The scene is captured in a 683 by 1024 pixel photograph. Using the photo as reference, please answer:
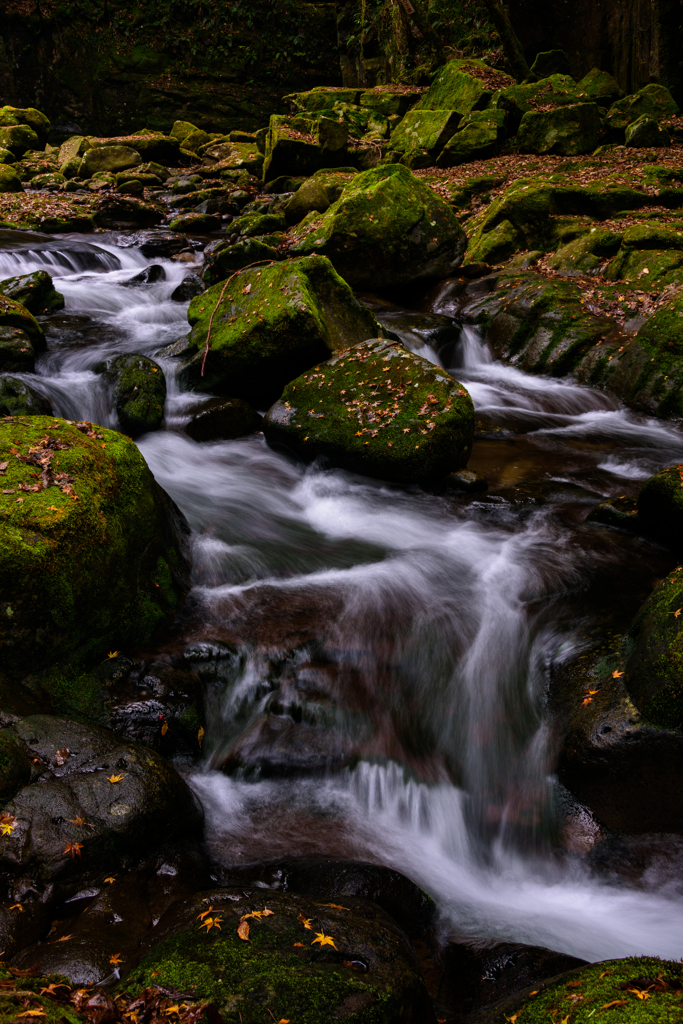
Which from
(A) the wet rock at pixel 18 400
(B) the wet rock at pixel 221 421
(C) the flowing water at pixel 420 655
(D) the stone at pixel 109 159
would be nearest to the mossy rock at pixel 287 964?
(C) the flowing water at pixel 420 655

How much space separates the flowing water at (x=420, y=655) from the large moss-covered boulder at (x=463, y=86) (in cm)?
1529

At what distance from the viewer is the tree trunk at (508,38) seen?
61.3ft

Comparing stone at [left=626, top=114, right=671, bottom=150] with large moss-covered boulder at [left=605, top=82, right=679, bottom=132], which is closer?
stone at [left=626, top=114, right=671, bottom=150]

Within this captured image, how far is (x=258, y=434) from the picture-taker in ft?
26.9

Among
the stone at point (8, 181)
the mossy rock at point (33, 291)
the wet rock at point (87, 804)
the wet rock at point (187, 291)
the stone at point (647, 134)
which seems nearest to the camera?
the wet rock at point (87, 804)

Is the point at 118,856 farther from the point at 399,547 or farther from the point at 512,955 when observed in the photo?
the point at 399,547

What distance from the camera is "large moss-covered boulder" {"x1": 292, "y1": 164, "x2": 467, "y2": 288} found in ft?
37.4

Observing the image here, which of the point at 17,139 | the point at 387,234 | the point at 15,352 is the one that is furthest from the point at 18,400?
the point at 17,139

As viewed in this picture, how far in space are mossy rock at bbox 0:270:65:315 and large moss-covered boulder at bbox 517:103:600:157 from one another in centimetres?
1361

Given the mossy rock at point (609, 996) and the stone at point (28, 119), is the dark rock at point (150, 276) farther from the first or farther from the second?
the stone at point (28, 119)

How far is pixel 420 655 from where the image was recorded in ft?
15.6

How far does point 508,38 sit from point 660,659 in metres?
22.7

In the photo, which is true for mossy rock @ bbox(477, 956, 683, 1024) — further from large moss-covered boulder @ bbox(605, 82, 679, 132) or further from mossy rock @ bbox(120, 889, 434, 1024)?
large moss-covered boulder @ bbox(605, 82, 679, 132)

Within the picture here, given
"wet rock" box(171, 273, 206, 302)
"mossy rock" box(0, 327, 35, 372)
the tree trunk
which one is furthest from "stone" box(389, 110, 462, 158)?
"mossy rock" box(0, 327, 35, 372)
